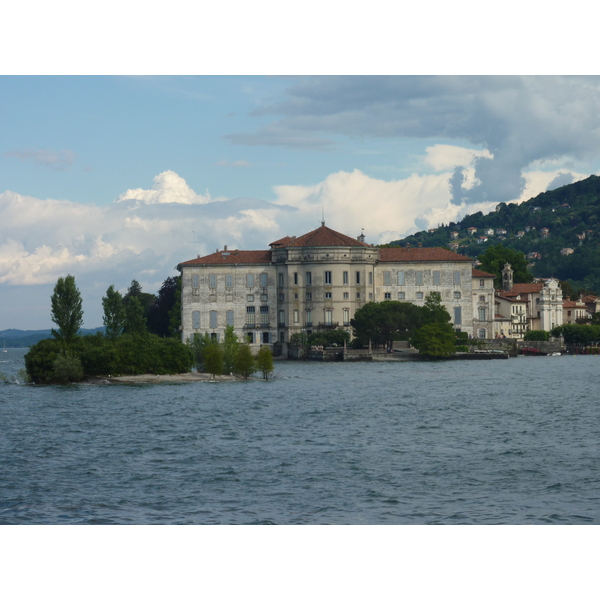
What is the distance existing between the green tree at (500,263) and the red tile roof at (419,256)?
23322mm

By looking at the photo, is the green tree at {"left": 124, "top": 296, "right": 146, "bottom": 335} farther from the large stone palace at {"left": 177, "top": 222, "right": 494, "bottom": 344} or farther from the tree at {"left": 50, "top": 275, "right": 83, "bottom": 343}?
the large stone palace at {"left": 177, "top": 222, "right": 494, "bottom": 344}

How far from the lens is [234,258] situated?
86625mm

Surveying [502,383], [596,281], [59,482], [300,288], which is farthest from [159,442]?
[596,281]

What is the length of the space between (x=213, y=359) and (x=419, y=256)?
138 ft

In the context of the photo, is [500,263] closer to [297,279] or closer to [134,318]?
[297,279]

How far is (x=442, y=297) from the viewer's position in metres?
86.2

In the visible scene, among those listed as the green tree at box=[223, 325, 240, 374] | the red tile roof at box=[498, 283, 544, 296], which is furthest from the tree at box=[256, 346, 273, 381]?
the red tile roof at box=[498, 283, 544, 296]

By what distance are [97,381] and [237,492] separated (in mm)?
27835

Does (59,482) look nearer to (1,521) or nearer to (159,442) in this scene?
(1,521)

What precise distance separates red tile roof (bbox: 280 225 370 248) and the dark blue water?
137ft

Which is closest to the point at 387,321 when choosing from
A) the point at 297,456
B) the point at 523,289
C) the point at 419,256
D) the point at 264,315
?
the point at 419,256

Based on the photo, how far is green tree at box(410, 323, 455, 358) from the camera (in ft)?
239

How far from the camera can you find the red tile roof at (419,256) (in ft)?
283

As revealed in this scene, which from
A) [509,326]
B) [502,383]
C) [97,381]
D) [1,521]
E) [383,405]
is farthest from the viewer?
[509,326]
